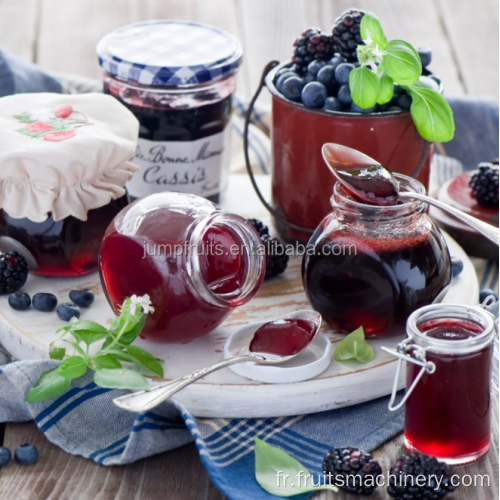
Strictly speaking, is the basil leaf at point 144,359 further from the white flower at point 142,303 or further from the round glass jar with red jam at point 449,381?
the round glass jar with red jam at point 449,381

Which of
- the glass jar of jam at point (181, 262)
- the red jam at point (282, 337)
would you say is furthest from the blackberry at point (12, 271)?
the red jam at point (282, 337)

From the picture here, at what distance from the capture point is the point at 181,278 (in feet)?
3.92

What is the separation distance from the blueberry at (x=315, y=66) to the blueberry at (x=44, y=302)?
0.55m

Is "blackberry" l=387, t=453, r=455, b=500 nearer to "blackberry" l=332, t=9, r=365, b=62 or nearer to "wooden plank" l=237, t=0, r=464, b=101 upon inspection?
A: "blackberry" l=332, t=9, r=365, b=62

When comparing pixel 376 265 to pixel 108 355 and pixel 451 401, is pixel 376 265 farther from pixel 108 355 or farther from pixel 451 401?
pixel 108 355

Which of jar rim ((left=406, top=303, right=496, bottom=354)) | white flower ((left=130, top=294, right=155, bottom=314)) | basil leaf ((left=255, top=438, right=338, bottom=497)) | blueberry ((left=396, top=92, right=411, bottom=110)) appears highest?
blueberry ((left=396, top=92, right=411, bottom=110))

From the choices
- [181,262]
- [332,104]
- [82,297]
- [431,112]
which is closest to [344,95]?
[332,104]

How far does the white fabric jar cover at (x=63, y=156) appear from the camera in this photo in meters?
1.30

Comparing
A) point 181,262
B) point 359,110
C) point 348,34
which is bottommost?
point 181,262

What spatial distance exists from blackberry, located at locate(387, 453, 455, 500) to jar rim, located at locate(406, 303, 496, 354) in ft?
0.43

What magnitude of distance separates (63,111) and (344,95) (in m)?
0.45

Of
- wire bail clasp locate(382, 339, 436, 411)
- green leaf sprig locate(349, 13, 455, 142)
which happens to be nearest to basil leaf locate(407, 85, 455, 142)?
green leaf sprig locate(349, 13, 455, 142)

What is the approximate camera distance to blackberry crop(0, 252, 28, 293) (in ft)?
4.50

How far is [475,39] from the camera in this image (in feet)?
8.86
